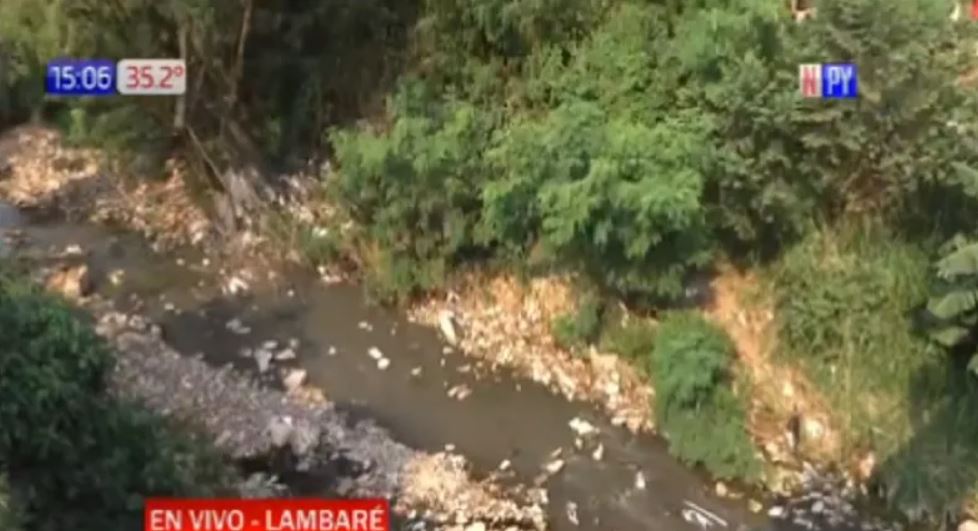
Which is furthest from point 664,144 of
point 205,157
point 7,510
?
point 7,510

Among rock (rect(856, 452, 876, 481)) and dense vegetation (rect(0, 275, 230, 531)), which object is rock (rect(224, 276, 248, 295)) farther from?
rock (rect(856, 452, 876, 481))

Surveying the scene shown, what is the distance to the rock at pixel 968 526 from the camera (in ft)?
26.1

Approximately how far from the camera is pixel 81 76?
375 inches

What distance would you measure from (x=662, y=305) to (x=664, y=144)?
1182mm

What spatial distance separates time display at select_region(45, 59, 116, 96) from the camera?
9586 mm

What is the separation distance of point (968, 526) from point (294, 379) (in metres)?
4.51

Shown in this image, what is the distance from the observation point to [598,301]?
9.54 meters

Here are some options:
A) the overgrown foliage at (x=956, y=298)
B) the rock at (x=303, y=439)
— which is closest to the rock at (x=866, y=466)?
the overgrown foliage at (x=956, y=298)

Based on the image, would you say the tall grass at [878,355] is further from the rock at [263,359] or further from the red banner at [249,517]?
the red banner at [249,517]

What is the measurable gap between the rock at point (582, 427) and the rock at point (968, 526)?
2372 millimetres

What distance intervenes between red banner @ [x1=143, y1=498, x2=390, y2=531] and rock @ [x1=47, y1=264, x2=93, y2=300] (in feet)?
14.7

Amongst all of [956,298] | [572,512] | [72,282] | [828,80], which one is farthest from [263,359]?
[956,298]

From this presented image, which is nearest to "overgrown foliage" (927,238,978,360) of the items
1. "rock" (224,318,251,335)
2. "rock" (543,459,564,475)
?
"rock" (543,459,564,475)

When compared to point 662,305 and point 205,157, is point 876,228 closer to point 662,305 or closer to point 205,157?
point 662,305
